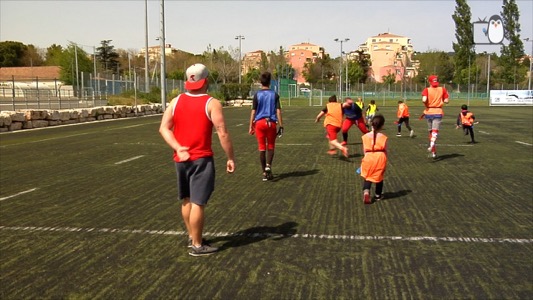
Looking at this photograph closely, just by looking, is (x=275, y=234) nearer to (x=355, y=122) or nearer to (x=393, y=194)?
(x=393, y=194)

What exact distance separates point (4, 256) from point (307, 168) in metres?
6.21

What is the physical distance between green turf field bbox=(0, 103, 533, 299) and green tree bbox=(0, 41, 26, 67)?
91.1 metres

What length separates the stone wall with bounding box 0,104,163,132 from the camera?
18922mm

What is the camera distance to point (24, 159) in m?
11.0

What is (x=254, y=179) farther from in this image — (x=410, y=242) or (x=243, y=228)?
(x=410, y=242)

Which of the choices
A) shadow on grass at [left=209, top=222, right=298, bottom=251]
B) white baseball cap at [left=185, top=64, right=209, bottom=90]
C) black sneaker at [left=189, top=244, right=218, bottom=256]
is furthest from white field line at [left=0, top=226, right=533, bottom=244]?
white baseball cap at [left=185, top=64, right=209, bottom=90]

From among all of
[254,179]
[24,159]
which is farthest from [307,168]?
[24,159]

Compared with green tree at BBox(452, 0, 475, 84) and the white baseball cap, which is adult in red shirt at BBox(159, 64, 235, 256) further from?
green tree at BBox(452, 0, 475, 84)

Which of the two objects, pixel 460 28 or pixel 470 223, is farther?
pixel 460 28

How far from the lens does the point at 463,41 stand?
3435 inches

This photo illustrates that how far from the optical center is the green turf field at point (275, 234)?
379 cm

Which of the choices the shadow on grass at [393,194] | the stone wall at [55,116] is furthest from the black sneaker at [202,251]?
the stone wall at [55,116]

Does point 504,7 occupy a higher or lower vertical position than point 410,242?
higher

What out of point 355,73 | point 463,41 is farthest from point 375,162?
point 355,73
